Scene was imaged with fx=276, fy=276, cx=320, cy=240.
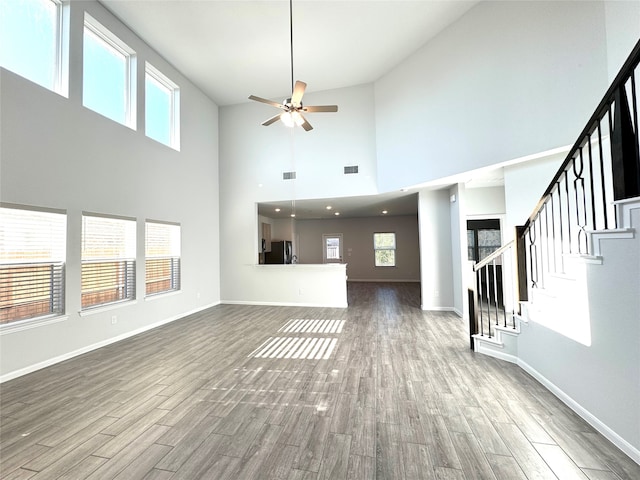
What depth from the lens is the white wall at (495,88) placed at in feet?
10.4

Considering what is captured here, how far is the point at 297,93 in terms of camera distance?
367 centimetres

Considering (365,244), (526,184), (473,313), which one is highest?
(526,184)

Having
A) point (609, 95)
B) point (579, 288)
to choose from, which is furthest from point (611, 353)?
point (609, 95)

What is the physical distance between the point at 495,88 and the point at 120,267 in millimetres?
6343

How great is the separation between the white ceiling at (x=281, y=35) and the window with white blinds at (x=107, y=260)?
3305 mm

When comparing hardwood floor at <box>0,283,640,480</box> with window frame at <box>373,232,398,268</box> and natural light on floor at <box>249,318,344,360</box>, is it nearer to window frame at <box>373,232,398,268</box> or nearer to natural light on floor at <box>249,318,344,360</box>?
natural light on floor at <box>249,318,344,360</box>

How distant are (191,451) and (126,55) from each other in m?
5.96

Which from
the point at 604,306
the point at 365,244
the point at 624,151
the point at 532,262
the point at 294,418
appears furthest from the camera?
the point at 365,244

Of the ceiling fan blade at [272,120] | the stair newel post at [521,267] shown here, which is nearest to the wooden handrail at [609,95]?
the stair newel post at [521,267]

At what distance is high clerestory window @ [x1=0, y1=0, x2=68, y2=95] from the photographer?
10.3 feet

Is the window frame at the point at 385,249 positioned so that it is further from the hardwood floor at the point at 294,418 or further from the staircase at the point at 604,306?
the staircase at the point at 604,306

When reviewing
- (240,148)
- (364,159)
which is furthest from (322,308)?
(240,148)

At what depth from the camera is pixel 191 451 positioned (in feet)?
6.03

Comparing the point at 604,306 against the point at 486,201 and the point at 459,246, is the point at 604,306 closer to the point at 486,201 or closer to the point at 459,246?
the point at 459,246
